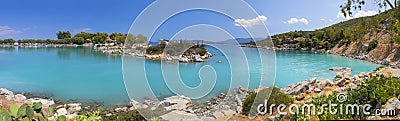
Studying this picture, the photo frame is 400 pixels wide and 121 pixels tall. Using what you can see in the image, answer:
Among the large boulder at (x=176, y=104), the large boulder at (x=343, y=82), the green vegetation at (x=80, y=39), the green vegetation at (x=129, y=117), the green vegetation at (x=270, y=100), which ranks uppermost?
the green vegetation at (x=80, y=39)

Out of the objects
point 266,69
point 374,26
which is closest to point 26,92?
point 266,69

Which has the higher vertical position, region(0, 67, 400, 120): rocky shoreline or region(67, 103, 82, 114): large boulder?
region(0, 67, 400, 120): rocky shoreline

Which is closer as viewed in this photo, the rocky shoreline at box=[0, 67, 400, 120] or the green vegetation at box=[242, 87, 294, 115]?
the green vegetation at box=[242, 87, 294, 115]

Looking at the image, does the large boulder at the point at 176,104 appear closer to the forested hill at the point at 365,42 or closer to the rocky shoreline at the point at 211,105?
the rocky shoreline at the point at 211,105

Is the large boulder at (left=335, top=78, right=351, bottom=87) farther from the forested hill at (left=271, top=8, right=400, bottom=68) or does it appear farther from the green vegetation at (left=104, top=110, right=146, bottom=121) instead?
the forested hill at (left=271, top=8, right=400, bottom=68)

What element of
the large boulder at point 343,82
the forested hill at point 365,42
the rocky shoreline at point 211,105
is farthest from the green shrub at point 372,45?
the large boulder at point 343,82

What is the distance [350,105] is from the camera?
4332mm

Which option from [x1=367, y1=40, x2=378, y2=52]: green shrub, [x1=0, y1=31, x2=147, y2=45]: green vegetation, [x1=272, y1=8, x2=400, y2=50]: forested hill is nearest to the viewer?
[x1=367, y1=40, x2=378, y2=52]: green shrub

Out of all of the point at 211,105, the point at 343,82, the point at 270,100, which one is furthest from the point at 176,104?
the point at 343,82

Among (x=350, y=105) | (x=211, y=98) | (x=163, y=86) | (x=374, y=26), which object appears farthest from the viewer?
(x=374, y=26)

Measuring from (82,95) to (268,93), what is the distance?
886 centimetres

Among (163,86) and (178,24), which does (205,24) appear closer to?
(178,24)

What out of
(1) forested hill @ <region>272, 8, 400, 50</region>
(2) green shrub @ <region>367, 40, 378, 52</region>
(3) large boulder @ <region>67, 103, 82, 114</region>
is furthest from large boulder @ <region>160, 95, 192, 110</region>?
(2) green shrub @ <region>367, 40, 378, 52</region>

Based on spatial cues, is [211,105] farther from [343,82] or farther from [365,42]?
[365,42]
